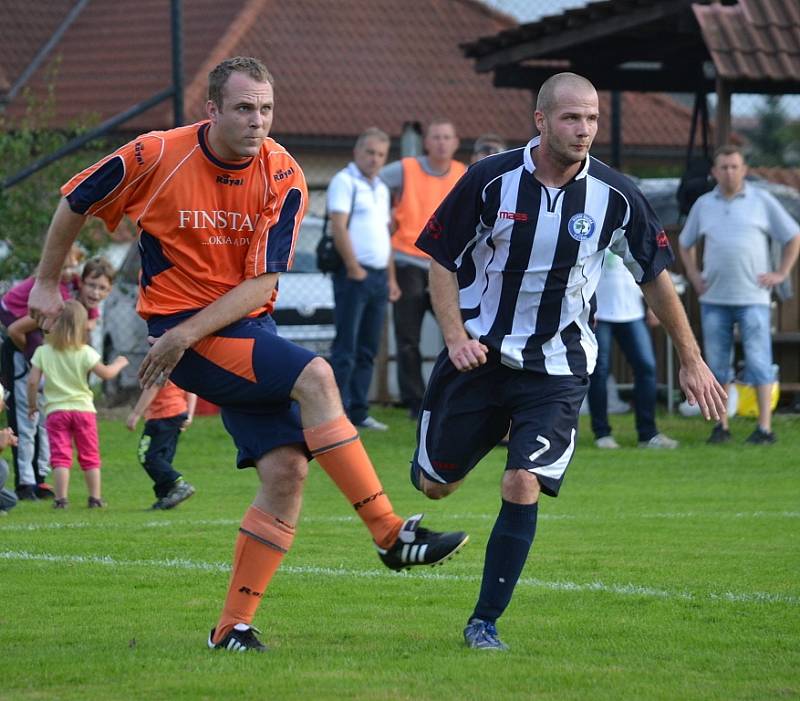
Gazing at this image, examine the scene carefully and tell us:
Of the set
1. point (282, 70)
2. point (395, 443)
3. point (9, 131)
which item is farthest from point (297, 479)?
point (282, 70)

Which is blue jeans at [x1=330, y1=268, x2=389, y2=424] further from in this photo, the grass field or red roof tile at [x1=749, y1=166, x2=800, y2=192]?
red roof tile at [x1=749, y1=166, x2=800, y2=192]

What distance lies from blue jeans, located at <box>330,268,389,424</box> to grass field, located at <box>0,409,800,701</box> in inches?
108

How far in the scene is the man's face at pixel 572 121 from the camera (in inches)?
233

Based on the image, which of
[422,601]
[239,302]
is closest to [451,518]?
[422,601]

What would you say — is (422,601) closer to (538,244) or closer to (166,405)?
(538,244)

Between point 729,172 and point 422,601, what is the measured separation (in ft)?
24.2

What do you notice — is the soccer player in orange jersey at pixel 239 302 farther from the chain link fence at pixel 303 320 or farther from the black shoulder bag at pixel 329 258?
the chain link fence at pixel 303 320

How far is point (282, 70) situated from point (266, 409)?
21875 millimetres

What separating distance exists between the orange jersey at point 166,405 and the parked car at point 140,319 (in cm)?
555

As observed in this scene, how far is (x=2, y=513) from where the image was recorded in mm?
10234

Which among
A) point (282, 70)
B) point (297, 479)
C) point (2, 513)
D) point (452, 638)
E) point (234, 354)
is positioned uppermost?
point (282, 70)

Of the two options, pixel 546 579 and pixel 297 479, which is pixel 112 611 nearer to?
pixel 297 479

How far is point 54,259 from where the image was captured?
5852 millimetres

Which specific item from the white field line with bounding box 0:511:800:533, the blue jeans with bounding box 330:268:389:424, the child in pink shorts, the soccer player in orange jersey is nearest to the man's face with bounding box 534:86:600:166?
the soccer player in orange jersey
